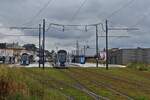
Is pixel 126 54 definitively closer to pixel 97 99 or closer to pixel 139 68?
pixel 139 68

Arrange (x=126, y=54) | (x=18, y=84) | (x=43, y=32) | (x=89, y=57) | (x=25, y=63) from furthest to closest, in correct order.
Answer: (x=89, y=57) < (x=126, y=54) < (x=25, y=63) < (x=43, y=32) < (x=18, y=84)

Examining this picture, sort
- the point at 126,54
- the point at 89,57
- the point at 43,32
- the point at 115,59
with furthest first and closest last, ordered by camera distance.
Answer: the point at 89,57, the point at 115,59, the point at 126,54, the point at 43,32

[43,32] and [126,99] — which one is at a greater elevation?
[43,32]

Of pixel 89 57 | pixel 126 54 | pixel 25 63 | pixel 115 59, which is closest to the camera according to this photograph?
pixel 25 63

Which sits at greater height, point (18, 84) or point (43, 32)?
point (43, 32)

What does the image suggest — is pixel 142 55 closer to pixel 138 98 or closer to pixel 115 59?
pixel 115 59

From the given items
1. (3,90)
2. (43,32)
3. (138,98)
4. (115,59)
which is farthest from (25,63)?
(3,90)

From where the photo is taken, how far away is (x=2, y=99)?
14.2 metres

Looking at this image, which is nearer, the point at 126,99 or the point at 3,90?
the point at 3,90

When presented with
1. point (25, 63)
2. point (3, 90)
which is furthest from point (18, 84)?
point (25, 63)

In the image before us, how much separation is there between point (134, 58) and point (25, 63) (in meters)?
43.9

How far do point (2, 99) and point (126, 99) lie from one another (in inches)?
374

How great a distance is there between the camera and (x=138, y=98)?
22.5 m

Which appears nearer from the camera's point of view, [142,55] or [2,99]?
[2,99]
